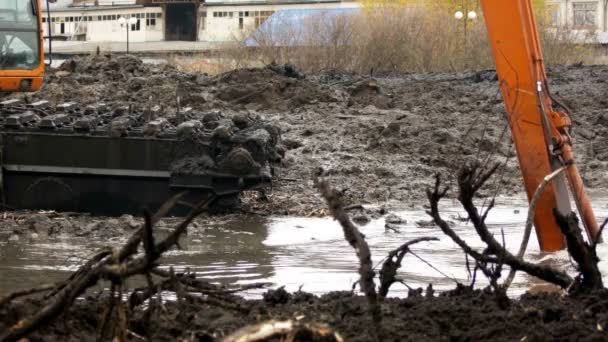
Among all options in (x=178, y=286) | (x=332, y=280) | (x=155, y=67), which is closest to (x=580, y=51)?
(x=155, y=67)

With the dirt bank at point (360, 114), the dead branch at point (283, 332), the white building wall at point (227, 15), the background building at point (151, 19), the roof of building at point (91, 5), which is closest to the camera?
the dead branch at point (283, 332)

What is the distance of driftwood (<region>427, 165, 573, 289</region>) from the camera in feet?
16.0

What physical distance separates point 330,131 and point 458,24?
61.2 ft

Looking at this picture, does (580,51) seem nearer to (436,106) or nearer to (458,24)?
(458,24)

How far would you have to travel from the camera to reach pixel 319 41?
31531 millimetres

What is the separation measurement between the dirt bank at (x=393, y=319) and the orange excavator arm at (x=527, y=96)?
3.43 metres

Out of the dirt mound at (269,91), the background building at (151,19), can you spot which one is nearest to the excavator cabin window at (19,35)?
the dirt mound at (269,91)

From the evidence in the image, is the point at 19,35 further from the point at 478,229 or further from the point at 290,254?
the point at 478,229

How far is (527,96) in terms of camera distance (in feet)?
28.7

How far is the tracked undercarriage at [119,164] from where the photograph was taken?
11.1 meters

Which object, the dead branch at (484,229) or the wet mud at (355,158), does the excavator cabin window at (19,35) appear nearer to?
the wet mud at (355,158)

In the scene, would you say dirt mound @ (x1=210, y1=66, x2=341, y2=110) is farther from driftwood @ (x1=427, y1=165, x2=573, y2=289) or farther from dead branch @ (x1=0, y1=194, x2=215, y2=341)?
dead branch @ (x1=0, y1=194, x2=215, y2=341)

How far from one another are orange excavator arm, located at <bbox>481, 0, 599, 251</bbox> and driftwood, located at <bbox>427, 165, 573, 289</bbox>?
3.35 m

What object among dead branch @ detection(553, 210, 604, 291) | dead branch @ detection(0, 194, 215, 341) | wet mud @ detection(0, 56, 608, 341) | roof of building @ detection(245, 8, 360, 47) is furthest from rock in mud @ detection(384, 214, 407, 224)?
roof of building @ detection(245, 8, 360, 47)
